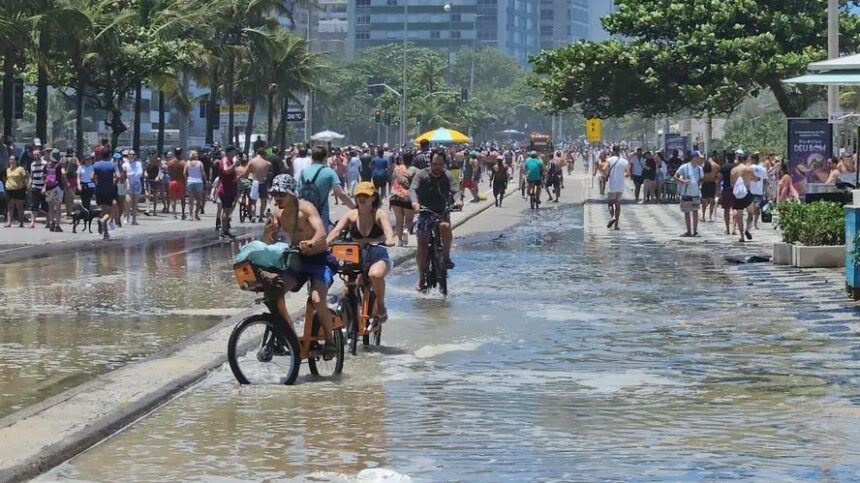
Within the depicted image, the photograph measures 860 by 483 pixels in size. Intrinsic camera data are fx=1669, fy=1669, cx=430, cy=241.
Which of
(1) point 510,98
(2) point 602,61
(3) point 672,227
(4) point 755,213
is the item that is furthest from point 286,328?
(1) point 510,98

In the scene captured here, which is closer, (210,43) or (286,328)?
(286,328)

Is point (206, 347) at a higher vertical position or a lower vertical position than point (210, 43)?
lower

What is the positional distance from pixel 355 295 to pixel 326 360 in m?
1.35

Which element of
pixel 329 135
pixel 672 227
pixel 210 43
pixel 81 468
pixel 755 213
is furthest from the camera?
pixel 329 135

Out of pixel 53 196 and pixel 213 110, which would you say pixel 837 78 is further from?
pixel 213 110

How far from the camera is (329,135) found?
308ft

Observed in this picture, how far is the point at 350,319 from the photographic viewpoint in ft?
44.0

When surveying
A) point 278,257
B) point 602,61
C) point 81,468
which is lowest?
point 81,468

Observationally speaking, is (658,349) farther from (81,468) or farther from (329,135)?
(329,135)

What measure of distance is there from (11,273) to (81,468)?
13605 mm

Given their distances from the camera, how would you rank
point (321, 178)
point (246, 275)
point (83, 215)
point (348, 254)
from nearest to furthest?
point (246, 275) → point (348, 254) → point (321, 178) → point (83, 215)

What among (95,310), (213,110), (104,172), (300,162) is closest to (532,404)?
(95,310)

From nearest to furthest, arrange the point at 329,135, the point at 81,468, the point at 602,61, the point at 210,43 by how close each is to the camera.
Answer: the point at 81,468, the point at 602,61, the point at 210,43, the point at 329,135

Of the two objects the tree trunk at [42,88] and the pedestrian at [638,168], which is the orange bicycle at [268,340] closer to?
the tree trunk at [42,88]
